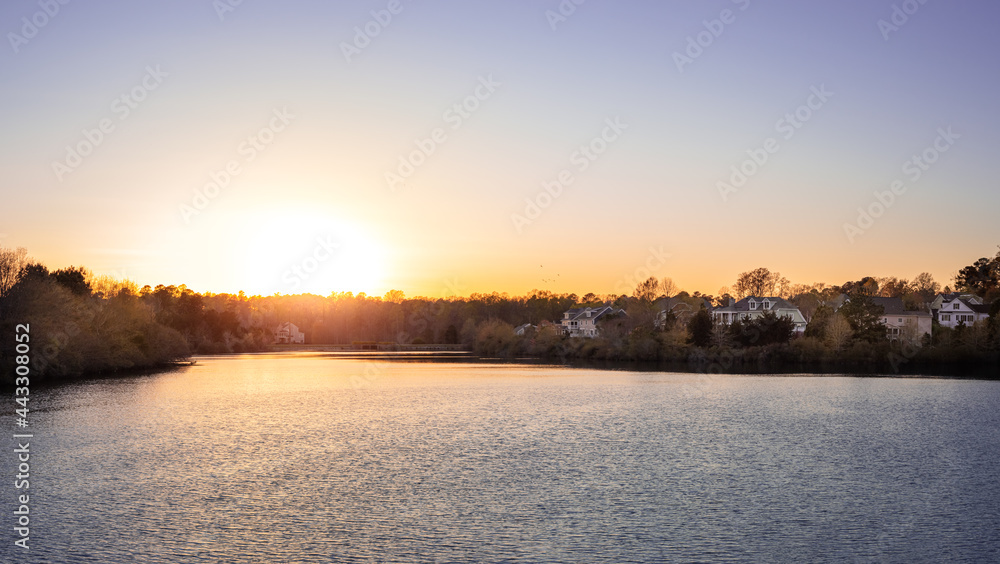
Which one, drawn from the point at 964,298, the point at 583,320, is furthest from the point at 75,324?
the point at 964,298

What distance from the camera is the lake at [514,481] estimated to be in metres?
15.3

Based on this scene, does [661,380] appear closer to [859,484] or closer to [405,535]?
[859,484]

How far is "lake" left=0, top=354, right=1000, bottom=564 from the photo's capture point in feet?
50.2

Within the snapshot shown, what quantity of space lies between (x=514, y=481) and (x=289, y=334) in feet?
551

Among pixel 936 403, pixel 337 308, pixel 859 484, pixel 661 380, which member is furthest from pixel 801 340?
pixel 337 308

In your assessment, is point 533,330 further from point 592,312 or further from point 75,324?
point 75,324

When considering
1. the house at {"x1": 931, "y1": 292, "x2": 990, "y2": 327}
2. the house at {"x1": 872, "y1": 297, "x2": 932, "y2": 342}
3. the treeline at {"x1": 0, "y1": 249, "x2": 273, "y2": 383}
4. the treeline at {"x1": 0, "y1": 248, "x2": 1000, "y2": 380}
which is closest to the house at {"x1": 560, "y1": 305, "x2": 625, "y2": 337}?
the treeline at {"x1": 0, "y1": 248, "x2": 1000, "y2": 380}

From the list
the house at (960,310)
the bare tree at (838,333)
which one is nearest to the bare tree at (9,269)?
the bare tree at (838,333)

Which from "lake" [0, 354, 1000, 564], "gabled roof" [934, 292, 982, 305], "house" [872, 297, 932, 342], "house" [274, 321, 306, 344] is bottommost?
"lake" [0, 354, 1000, 564]

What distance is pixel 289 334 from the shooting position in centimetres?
18025

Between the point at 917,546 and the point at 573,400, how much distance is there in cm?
2851

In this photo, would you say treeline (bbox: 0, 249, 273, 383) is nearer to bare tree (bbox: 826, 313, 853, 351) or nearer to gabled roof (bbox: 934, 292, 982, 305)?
bare tree (bbox: 826, 313, 853, 351)

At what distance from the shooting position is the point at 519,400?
43.2 metres

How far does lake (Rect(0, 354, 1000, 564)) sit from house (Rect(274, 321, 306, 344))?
138855mm
